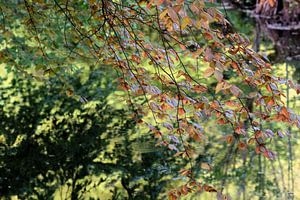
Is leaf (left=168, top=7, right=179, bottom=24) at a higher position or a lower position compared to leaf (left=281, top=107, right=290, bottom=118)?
higher

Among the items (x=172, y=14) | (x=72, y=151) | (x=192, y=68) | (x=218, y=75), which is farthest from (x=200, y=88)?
(x=72, y=151)

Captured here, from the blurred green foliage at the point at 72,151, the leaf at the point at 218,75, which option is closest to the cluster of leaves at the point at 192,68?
the leaf at the point at 218,75

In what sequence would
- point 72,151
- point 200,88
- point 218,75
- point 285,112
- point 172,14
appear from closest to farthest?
point 172,14 < point 218,75 < point 285,112 < point 200,88 < point 72,151

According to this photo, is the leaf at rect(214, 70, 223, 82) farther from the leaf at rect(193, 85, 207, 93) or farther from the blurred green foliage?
the blurred green foliage

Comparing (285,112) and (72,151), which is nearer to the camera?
(285,112)

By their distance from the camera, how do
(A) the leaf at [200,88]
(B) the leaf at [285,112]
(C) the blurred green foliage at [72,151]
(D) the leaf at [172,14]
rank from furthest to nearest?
1. (C) the blurred green foliage at [72,151]
2. (A) the leaf at [200,88]
3. (B) the leaf at [285,112]
4. (D) the leaf at [172,14]

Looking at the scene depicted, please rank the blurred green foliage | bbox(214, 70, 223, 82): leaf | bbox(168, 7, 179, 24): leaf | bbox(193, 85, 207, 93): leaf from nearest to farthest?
1. bbox(168, 7, 179, 24): leaf
2. bbox(214, 70, 223, 82): leaf
3. bbox(193, 85, 207, 93): leaf
4. the blurred green foliage

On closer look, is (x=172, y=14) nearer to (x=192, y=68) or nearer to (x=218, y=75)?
(x=218, y=75)

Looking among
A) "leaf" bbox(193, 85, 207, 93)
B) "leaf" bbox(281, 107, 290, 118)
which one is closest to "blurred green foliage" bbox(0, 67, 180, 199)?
"leaf" bbox(193, 85, 207, 93)

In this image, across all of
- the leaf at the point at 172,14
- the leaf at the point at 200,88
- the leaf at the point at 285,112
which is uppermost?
the leaf at the point at 172,14

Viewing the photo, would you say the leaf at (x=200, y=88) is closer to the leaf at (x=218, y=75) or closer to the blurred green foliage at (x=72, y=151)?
the leaf at (x=218, y=75)

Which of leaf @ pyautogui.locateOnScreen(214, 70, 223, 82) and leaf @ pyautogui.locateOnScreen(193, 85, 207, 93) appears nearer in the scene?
leaf @ pyautogui.locateOnScreen(214, 70, 223, 82)

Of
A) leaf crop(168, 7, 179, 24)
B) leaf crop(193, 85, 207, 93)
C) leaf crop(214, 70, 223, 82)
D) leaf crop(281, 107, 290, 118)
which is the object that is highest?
leaf crop(168, 7, 179, 24)

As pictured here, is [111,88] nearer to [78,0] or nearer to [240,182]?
[240,182]
